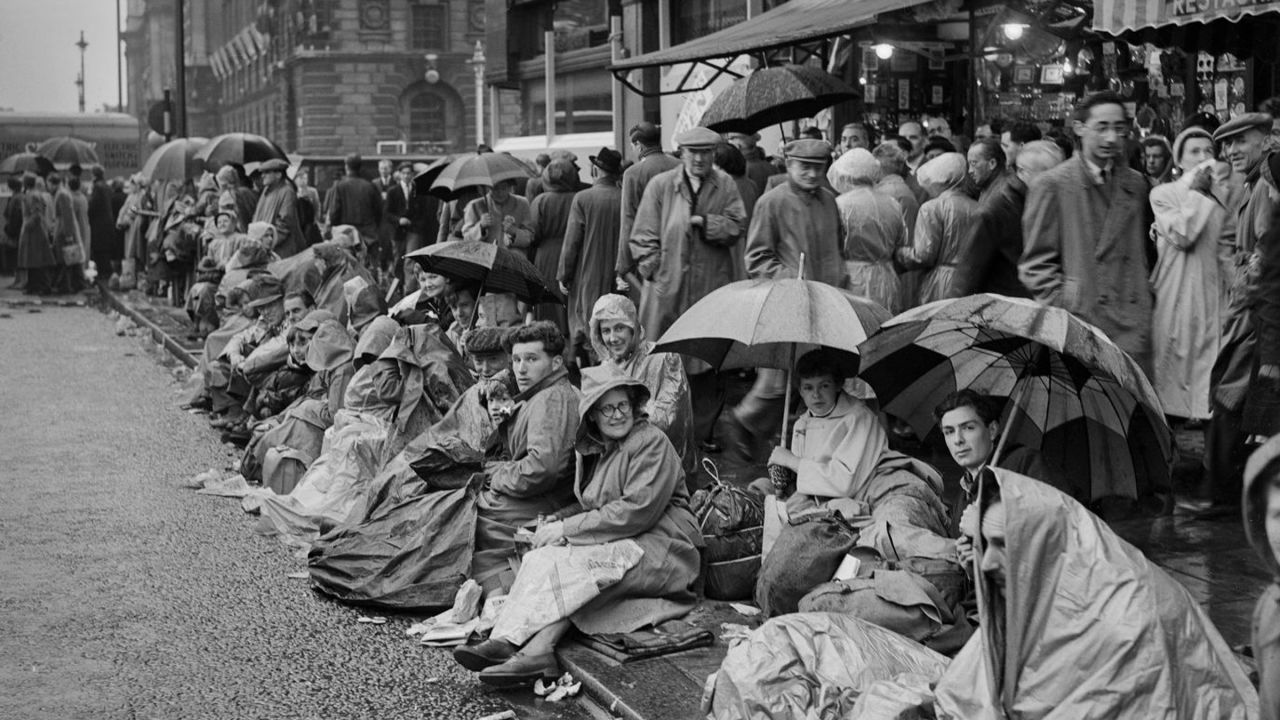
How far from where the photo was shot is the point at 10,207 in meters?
29.6

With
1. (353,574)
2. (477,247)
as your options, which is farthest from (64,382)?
(353,574)

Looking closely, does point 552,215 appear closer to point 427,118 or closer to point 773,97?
point 773,97

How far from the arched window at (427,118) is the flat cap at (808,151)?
187 ft

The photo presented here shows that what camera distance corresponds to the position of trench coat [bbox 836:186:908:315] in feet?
32.6

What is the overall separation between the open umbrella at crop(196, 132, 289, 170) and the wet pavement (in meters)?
10.4

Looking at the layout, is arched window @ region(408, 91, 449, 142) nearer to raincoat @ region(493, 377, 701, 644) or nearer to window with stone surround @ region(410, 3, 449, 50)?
window with stone surround @ region(410, 3, 449, 50)

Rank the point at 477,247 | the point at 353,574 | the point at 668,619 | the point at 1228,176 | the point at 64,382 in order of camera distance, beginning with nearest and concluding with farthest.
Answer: the point at 668,619
the point at 353,574
the point at 1228,176
the point at 477,247
the point at 64,382

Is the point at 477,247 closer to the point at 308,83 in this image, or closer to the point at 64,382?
the point at 64,382

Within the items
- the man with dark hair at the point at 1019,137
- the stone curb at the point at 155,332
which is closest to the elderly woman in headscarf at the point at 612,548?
the man with dark hair at the point at 1019,137

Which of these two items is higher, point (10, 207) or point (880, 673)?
point (10, 207)

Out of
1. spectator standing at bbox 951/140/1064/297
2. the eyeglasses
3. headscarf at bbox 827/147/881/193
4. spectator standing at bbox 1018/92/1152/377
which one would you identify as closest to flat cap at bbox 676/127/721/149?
headscarf at bbox 827/147/881/193

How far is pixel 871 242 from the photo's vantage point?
994 centimetres

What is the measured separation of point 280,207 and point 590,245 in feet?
23.1

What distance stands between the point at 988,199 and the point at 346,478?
3.97 meters
